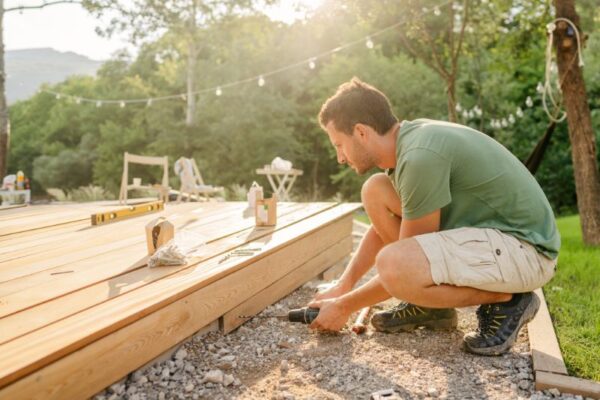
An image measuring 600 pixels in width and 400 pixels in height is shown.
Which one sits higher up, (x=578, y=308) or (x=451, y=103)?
(x=451, y=103)

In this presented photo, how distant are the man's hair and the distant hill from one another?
8.75 meters

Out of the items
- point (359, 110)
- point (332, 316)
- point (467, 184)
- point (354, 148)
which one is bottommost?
point (332, 316)

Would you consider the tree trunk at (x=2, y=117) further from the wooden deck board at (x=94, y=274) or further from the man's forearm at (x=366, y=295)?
the man's forearm at (x=366, y=295)

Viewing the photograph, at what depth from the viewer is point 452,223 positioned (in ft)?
6.03

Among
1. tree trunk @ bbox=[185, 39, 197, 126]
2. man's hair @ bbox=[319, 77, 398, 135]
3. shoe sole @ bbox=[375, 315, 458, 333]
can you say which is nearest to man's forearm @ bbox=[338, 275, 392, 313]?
shoe sole @ bbox=[375, 315, 458, 333]

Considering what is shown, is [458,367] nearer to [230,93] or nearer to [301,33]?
[230,93]

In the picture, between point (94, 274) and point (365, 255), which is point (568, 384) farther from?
point (94, 274)

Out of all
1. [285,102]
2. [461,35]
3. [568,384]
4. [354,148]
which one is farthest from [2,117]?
[568,384]

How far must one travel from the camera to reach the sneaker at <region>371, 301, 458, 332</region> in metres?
2.11

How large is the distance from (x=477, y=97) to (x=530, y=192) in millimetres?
10976

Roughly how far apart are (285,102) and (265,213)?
10.8 m

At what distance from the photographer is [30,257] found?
2.28 meters

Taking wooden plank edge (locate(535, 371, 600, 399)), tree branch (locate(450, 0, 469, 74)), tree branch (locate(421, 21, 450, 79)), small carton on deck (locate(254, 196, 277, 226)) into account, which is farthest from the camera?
tree branch (locate(450, 0, 469, 74))

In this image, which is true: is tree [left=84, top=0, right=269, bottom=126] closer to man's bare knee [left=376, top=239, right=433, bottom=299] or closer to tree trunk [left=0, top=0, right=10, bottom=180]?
tree trunk [left=0, top=0, right=10, bottom=180]
